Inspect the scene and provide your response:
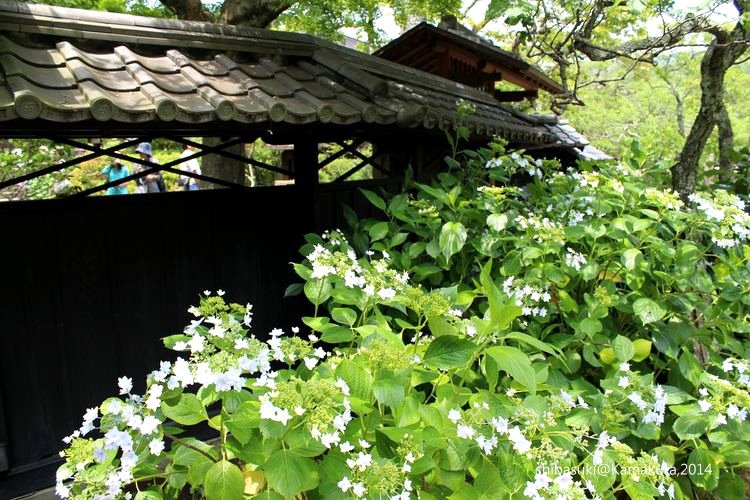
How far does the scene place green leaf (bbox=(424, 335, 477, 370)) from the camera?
154cm

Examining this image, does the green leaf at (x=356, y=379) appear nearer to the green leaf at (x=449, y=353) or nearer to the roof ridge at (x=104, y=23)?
the green leaf at (x=449, y=353)

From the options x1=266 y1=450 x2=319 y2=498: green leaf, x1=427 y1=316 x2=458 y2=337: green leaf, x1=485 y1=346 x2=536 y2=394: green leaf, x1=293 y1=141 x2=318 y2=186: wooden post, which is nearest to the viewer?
x1=266 y1=450 x2=319 y2=498: green leaf

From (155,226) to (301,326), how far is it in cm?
131

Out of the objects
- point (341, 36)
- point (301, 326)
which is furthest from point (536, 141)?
point (341, 36)

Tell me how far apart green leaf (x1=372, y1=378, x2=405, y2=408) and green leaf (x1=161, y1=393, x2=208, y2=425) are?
530mm

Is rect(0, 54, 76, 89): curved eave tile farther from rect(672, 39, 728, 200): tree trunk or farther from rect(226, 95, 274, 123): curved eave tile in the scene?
rect(672, 39, 728, 200): tree trunk

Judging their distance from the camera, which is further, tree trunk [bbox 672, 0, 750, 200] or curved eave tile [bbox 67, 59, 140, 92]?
tree trunk [bbox 672, 0, 750, 200]

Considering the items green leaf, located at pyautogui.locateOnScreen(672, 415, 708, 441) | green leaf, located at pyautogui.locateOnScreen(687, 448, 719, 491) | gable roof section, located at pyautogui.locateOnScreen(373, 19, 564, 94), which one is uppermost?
gable roof section, located at pyautogui.locateOnScreen(373, 19, 564, 94)

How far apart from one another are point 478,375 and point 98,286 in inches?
90.9

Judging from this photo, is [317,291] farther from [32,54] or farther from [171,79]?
[32,54]

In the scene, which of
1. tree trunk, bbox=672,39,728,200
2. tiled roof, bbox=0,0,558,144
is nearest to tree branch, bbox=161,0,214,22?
tiled roof, bbox=0,0,558,144

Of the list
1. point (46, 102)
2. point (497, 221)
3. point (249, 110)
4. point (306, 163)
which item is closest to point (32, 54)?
point (46, 102)

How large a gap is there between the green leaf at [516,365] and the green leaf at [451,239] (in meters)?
1.22

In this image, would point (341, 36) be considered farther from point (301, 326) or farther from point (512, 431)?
point (512, 431)
